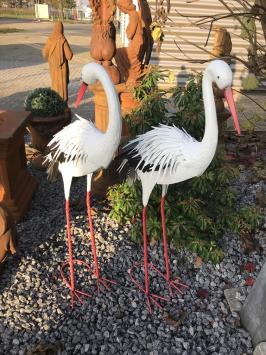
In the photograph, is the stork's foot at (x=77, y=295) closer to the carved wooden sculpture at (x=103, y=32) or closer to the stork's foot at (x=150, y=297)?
the stork's foot at (x=150, y=297)

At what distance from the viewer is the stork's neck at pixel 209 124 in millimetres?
2178

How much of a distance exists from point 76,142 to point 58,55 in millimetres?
3469

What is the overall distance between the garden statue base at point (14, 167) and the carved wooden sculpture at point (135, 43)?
130 centimetres

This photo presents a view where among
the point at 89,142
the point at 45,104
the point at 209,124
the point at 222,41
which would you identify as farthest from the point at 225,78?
the point at 222,41

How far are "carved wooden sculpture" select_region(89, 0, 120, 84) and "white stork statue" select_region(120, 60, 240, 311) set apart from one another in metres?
1.39

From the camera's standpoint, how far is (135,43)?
373cm

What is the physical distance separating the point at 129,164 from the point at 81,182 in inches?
81.1

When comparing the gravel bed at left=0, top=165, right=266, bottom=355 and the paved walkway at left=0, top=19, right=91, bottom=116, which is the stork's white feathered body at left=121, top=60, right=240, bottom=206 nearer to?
the gravel bed at left=0, top=165, right=266, bottom=355

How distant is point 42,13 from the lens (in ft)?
138

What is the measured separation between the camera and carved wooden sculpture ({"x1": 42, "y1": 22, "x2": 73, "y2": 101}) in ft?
17.4

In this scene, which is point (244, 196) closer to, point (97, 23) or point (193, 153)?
point (193, 153)

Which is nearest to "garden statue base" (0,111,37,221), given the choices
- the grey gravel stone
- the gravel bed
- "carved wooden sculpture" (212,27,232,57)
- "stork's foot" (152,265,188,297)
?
the gravel bed

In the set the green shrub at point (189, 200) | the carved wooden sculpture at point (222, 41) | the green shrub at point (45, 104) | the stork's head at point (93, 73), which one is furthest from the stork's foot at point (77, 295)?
the carved wooden sculpture at point (222, 41)

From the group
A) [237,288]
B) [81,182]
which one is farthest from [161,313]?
[81,182]
